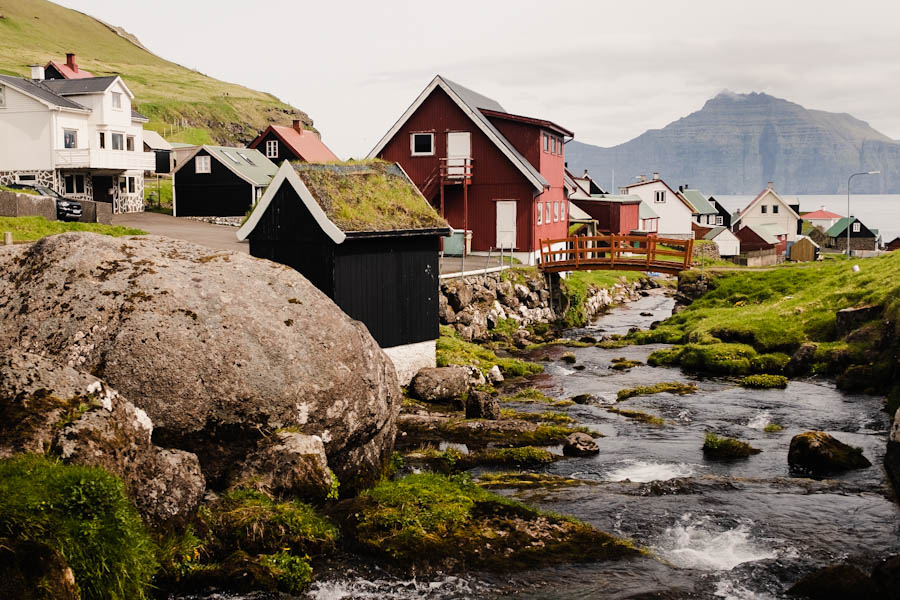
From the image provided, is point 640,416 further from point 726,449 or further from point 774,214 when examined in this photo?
point 774,214

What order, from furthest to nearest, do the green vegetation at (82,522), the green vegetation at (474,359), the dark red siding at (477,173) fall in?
1. the dark red siding at (477,173)
2. the green vegetation at (474,359)
3. the green vegetation at (82,522)

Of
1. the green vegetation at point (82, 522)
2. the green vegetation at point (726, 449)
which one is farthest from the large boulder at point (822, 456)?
the green vegetation at point (82, 522)

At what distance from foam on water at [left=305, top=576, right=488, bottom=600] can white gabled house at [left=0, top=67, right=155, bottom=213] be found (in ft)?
184

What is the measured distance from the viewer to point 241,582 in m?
10.5

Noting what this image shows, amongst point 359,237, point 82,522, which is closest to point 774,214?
point 359,237

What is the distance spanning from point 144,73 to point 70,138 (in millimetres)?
99544


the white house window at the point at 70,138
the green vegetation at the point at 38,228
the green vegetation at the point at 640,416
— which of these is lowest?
the green vegetation at the point at 640,416

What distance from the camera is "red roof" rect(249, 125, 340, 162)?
73.9m

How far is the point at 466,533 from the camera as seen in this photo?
11914mm

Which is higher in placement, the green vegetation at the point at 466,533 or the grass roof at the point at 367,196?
the grass roof at the point at 367,196

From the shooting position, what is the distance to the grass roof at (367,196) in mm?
20641

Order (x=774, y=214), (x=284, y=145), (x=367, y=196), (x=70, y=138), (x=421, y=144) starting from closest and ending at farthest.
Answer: (x=367, y=196)
(x=421, y=144)
(x=70, y=138)
(x=284, y=145)
(x=774, y=214)

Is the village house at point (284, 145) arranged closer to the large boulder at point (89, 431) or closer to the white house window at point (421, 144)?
the white house window at point (421, 144)

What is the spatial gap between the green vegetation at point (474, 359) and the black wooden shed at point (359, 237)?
10.9 ft
